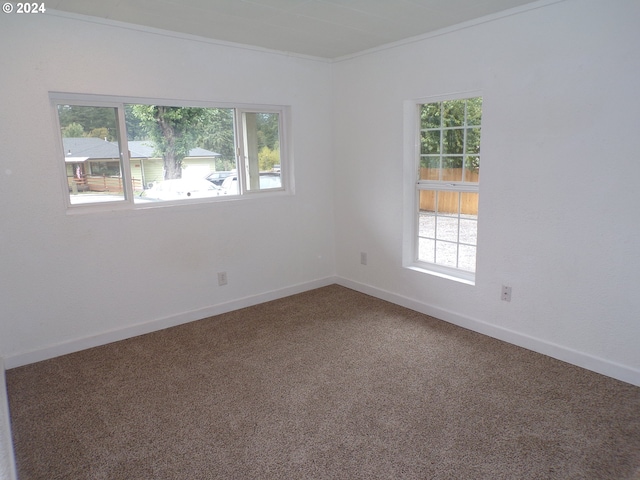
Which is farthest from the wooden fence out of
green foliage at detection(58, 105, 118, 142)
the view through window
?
green foliage at detection(58, 105, 118, 142)

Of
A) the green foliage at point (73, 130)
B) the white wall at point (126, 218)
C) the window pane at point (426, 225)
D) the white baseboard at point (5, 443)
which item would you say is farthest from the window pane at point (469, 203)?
the white baseboard at point (5, 443)

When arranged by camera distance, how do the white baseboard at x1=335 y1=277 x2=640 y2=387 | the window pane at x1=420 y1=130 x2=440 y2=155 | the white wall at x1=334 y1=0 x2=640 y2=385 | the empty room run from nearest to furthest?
1. the empty room
2. the white wall at x1=334 y1=0 x2=640 y2=385
3. the white baseboard at x1=335 y1=277 x2=640 y2=387
4. the window pane at x1=420 y1=130 x2=440 y2=155

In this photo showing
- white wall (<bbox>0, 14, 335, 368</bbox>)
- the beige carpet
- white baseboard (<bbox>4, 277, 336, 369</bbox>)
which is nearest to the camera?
the beige carpet

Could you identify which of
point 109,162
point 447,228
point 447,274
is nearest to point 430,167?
point 447,228

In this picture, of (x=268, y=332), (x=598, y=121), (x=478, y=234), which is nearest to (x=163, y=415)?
(x=268, y=332)

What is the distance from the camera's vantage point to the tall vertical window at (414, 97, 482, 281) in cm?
344

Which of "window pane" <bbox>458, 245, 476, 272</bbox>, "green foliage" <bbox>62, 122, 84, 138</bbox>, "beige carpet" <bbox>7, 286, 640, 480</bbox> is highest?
"green foliage" <bbox>62, 122, 84, 138</bbox>

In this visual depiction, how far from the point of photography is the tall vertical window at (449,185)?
3438 mm

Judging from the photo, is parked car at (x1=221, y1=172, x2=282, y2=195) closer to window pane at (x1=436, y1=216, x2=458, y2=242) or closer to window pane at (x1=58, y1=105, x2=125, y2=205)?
window pane at (x1=58, y1=105, x2=125, y2=205)

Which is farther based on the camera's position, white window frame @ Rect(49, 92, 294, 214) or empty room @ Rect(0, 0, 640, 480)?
white window frame @ Rect(49, 92, 294, 214)

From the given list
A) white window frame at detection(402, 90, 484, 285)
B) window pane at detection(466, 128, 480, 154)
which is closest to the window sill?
white window frame at detection(402, 90, 484, 285)

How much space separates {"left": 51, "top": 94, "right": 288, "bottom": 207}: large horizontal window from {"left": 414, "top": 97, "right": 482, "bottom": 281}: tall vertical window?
4.67ft

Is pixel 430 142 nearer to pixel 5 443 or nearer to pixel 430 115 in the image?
pixel 430 115

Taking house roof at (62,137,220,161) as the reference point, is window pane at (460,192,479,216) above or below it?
below
